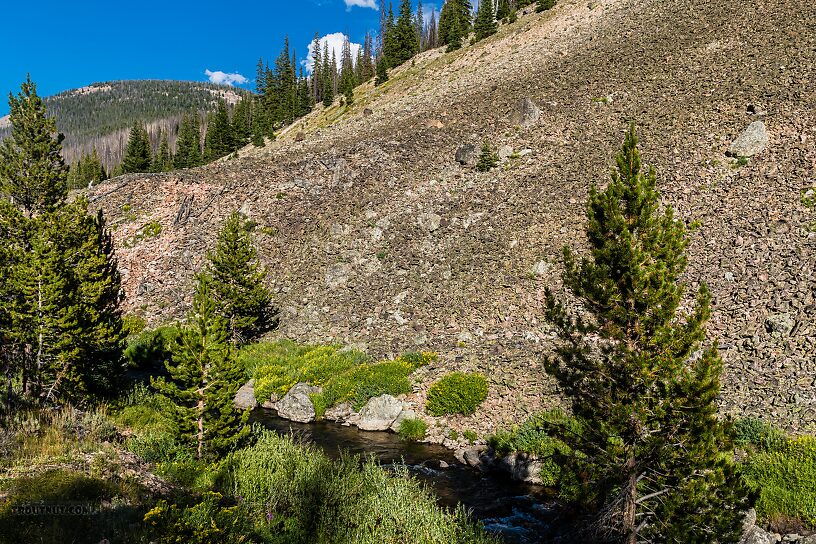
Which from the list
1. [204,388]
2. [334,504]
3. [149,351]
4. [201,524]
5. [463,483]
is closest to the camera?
[201,524]

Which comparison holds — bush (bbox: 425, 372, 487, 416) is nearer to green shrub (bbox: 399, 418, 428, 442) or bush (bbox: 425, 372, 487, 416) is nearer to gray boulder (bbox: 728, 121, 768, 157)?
green shrub (bbox: 399, 418, 428, 442)

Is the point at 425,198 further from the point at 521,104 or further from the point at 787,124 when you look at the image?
the point at 787,124

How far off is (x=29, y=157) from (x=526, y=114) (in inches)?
1413

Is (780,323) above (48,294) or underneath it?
underneath

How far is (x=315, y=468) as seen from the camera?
10984 mm

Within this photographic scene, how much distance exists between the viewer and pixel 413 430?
1909 centimetres

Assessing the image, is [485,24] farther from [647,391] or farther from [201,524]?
[201,524]

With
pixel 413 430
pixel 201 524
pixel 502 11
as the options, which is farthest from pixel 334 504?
pixel 502 11

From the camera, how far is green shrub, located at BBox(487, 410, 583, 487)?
14.9 m

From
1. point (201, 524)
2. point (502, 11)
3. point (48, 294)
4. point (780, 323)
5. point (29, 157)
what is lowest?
point (780, 323)

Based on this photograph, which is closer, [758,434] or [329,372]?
[758,434]

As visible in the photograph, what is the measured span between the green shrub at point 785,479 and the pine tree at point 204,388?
1322cm

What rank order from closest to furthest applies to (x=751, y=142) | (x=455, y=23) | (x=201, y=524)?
(x=201, y=524), (x=751, y=142), (x=455, y=23)

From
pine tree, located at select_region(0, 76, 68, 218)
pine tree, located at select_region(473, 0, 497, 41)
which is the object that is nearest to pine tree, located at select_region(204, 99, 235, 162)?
pine tree, located at select_region(473, 0, 497, 41)
